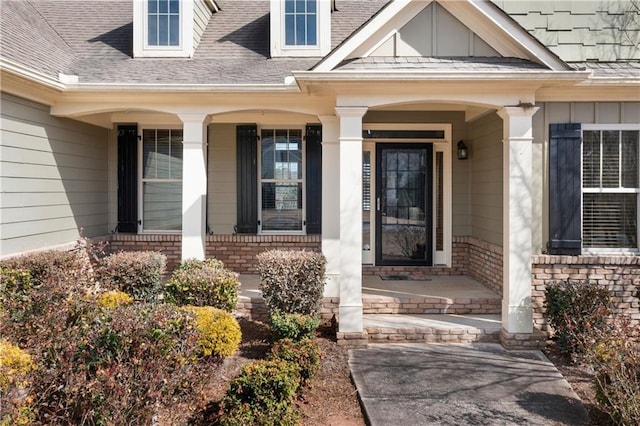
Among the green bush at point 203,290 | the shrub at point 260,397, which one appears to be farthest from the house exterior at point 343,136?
the shrub at point 260,397

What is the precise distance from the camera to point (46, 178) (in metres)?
6.36

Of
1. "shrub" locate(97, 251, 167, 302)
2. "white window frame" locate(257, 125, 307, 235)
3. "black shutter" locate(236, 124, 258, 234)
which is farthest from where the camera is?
"white window frame" locate(257, 125, 307, 235)

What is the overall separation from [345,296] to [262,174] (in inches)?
139

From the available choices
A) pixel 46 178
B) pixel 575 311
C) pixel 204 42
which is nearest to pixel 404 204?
pixel 575 311

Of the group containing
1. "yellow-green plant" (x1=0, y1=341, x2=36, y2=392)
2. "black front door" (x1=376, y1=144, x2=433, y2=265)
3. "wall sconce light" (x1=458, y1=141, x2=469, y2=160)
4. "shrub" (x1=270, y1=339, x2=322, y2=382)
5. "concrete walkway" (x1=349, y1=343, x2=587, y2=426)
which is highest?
"wall sconce light" (x1=458, y1=141, x2=469, y2=160)

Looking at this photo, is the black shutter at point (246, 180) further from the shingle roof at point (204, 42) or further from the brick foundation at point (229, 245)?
the shingle roof at point (204, 42)

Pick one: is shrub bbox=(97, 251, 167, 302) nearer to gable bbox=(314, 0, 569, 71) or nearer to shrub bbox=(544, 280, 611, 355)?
gable bbox=(314, 0, 569, 71)

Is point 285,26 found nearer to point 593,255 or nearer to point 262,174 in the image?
point 262,174

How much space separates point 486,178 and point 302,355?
172 inches

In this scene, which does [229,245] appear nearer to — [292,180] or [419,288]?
[292,180]

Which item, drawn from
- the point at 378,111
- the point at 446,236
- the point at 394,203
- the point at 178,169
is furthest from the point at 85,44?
the point at 446,236

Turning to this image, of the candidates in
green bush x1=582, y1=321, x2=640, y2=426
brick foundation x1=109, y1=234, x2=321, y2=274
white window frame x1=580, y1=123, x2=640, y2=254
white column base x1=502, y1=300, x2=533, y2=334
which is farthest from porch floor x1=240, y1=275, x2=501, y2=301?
green bush x1=582, y1=321, x2=640, y2=426

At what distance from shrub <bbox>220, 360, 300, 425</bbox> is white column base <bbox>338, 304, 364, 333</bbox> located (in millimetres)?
1844

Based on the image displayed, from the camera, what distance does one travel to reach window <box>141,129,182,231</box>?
26.7 feet
